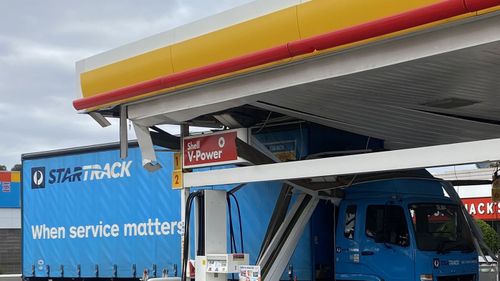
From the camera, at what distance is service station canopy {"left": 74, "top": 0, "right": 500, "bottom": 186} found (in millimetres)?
5355

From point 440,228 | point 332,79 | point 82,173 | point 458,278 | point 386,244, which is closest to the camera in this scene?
point 332,79

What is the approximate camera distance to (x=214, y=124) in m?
Answer: 9.07

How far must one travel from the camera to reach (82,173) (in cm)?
1161

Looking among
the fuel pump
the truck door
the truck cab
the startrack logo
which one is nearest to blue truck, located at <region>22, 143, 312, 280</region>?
the startrack logo

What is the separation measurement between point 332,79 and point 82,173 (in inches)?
259

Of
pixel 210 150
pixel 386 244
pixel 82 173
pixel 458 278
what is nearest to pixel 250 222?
pixel 210 150

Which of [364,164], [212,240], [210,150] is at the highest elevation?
[210,150]

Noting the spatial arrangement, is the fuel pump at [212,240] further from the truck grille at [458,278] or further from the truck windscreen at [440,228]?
the truck grille at [458,278]

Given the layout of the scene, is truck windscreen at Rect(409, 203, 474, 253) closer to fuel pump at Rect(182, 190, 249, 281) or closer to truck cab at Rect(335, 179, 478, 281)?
truck cab at Rect(335, 179, 478, 281)

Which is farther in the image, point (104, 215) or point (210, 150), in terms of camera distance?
point (104, 215)

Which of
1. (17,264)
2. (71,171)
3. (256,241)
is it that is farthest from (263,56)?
(17,264)

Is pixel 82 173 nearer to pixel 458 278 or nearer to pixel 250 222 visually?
pixel 250 222

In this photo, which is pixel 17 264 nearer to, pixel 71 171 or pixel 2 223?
pixel 2 223

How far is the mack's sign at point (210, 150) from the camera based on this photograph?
780 cm
